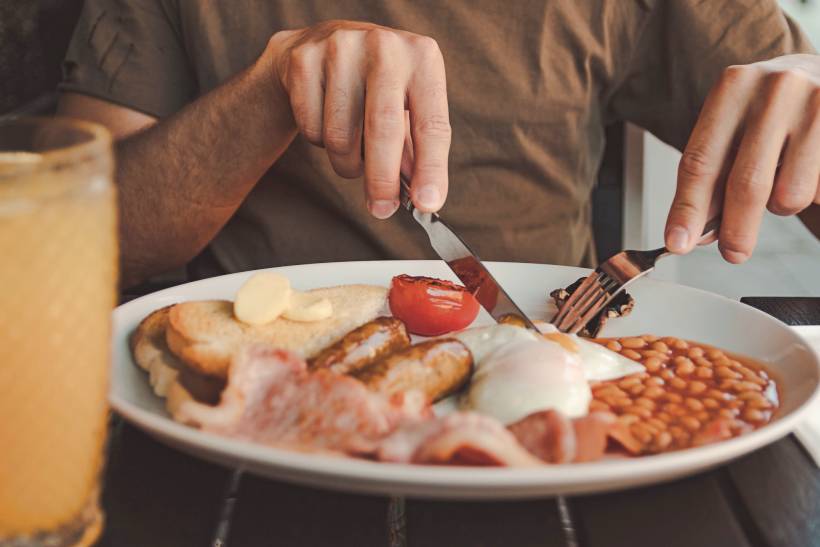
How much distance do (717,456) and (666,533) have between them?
0.09 m

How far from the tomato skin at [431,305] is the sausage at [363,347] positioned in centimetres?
16

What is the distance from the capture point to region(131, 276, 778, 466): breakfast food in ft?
2.29

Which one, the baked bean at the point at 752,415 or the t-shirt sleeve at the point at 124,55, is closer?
the baked bean at the point at 752,415

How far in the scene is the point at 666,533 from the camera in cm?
70

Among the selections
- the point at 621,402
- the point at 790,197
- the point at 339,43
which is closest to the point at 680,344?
the point at 621,402

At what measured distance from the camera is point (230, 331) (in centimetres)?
96

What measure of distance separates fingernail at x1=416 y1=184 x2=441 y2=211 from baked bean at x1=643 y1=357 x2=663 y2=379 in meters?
0.35

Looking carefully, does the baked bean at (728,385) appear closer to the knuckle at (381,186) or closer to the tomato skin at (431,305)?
the tomato skin at (431,305)

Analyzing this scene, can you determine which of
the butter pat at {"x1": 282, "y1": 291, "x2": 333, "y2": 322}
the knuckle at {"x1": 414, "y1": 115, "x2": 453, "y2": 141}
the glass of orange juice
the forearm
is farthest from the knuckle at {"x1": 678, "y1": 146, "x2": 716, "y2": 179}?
the glass of orange juice

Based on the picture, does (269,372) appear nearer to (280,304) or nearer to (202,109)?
(280,304)

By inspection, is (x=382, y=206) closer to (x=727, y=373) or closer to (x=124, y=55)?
(x=727, y=373)

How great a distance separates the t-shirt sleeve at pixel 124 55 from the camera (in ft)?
5.84

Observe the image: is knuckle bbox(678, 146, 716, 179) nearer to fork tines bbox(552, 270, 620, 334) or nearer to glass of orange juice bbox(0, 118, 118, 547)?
fork tines bbox(552, 270, 620, 334)

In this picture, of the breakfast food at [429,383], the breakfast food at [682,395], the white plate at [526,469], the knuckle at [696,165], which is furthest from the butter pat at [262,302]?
the knuckle at [696,165]
